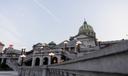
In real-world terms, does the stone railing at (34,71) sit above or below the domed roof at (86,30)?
below

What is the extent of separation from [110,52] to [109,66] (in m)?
0.34

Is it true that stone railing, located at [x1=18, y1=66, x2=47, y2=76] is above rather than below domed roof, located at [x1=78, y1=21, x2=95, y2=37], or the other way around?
below

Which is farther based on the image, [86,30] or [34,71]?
[86,30]

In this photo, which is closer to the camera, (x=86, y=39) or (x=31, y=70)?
(x=31, y=70)

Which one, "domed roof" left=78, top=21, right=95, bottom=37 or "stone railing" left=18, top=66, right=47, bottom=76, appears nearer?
"stone railing" left=18, top=66, right=47, bottom=76

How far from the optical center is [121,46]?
2494mm

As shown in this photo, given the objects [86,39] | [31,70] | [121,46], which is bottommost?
[31,70]

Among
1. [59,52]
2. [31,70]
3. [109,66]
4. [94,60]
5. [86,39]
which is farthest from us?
[86,39]

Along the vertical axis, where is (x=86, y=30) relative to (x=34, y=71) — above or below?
above

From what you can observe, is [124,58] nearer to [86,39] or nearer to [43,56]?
[43,56]

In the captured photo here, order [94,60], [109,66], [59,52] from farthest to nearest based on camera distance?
[59,52]
[94,60]
[109,66]

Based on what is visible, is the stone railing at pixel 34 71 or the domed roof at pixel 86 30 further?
the domed roof at pixel 86 30

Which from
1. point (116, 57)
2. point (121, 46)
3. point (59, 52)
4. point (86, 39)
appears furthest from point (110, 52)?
point (86, 39)

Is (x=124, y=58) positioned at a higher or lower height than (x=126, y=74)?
higher
